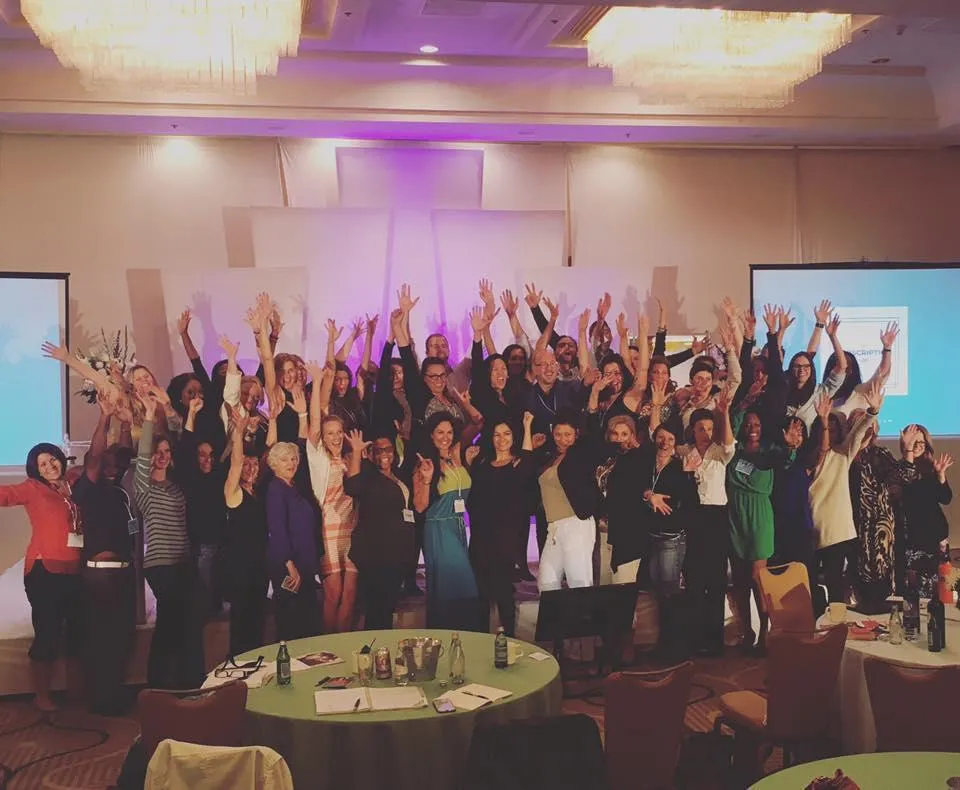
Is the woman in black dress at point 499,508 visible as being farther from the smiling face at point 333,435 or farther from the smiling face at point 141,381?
the smiling face at point 141,381

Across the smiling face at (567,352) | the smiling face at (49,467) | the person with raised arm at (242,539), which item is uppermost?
the smiling face at (567,352)

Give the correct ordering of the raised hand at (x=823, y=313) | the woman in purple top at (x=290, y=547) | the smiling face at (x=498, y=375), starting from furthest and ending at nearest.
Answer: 1. the raised hand at (x=823, y=313)
2. the smiling face at (x=498, y=375)
3. the woman in purple top at (x=290, y=547)

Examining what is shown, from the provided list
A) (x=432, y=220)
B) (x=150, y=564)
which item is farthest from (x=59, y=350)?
(x=432, y=220)

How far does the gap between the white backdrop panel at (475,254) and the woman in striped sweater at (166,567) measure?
3.25 meters

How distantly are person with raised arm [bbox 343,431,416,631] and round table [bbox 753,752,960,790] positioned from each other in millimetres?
3599

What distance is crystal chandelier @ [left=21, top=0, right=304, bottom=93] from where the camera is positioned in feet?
18.9

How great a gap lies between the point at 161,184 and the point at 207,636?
4251mm

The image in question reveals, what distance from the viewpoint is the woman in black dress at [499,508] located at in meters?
6.95

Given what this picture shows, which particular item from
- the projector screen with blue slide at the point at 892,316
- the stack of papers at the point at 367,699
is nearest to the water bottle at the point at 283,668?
the stack of papers at the point at 367,699

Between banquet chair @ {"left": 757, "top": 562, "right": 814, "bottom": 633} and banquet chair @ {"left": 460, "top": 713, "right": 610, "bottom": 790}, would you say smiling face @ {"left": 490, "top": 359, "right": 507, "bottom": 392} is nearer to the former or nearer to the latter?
banquet chair @ {"left": 757, "top": 562, "right": 814, "bottom": 633}

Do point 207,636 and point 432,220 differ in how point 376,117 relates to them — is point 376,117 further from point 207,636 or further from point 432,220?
point 207,636

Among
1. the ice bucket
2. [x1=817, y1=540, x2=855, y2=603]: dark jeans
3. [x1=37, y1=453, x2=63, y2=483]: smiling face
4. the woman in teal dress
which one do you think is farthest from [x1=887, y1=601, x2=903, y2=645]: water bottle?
[x1=37, y1=453, x2=63, y2=483]: smiling face

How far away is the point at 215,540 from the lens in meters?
6.84

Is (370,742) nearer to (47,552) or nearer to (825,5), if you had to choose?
(47,552)
